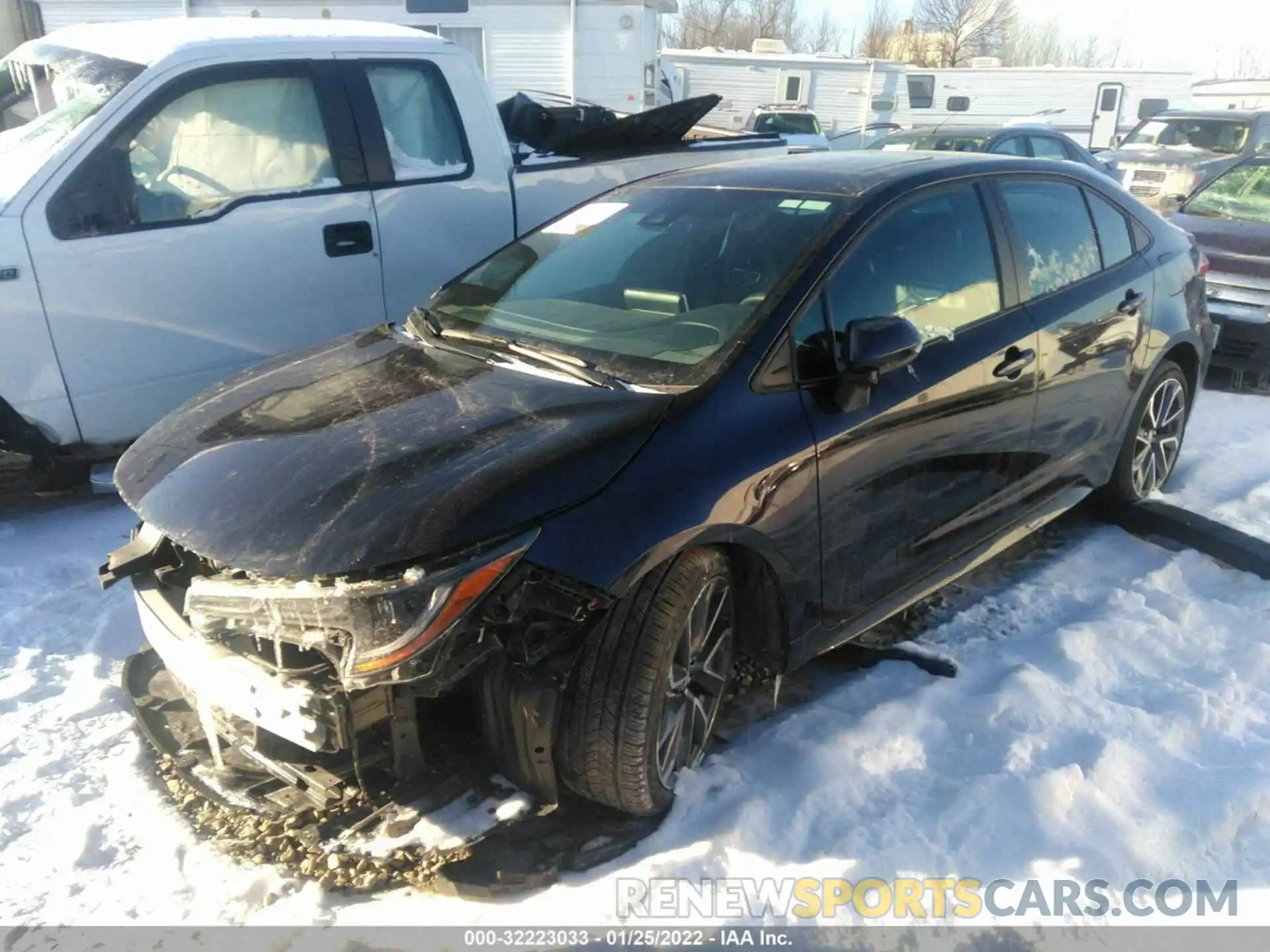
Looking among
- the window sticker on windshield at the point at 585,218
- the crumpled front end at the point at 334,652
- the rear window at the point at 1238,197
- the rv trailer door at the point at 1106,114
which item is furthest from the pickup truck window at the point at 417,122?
the rv trailer door at the point at 1106,114

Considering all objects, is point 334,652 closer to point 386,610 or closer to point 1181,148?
point 386,610

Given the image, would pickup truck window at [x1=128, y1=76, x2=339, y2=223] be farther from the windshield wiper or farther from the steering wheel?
the windshield wiper

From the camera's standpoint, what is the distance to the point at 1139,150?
15156 millimetres

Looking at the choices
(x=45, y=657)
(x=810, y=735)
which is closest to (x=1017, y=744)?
(x=810, y=735)

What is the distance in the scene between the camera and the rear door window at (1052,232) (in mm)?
3793

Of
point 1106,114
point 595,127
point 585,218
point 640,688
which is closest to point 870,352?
point 640,688

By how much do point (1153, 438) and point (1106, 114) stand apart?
2170 centimetres

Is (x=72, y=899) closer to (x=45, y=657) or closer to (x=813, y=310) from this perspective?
(x=45, y=657)

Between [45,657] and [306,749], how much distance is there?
1.55m

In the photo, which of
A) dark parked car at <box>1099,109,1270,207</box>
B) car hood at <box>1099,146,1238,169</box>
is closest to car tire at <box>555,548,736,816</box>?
dark parked car at <box>1099,109,1270,207</box>

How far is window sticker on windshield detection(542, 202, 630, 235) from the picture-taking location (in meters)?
3.84

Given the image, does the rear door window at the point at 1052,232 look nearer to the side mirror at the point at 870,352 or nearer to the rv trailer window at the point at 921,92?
the side mirror at the point at 870,352

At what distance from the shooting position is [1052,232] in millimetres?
3953

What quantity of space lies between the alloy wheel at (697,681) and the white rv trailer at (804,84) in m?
21.7
